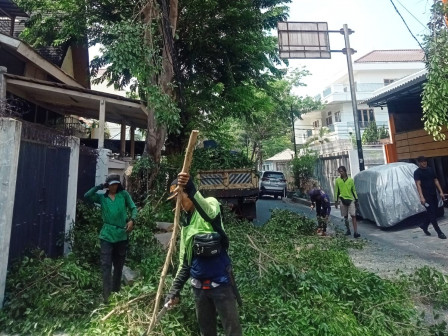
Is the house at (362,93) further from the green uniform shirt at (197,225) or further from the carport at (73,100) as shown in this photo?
the green uniform shirt at (197,225)

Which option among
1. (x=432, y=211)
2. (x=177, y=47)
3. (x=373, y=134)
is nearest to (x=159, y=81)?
(x=177, y=47)

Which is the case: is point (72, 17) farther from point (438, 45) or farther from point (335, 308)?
point (335, 308)

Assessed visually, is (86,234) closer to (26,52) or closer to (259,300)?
(259,300)

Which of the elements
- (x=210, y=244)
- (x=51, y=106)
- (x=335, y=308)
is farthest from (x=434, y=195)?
(x=51, y=106)

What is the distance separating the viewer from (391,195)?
327 inches

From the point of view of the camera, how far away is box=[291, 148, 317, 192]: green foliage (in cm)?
1791

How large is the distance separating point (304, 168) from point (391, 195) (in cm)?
996

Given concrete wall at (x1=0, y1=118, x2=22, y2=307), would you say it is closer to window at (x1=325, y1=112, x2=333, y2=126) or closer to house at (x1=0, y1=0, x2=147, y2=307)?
house at (x1=0, y1=0, x2=147, y2=307)

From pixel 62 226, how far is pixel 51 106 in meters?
6.39

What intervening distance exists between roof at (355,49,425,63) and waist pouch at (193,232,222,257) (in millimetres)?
33404

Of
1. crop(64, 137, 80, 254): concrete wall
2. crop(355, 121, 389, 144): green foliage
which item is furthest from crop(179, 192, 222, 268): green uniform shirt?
crop(355, 121, 389, 144): green foliage

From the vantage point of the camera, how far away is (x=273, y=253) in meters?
4.71

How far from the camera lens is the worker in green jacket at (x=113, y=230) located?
3853 millimetres

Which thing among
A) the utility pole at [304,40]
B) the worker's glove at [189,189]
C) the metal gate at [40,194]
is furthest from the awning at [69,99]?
the worker's glove at [189,189]
